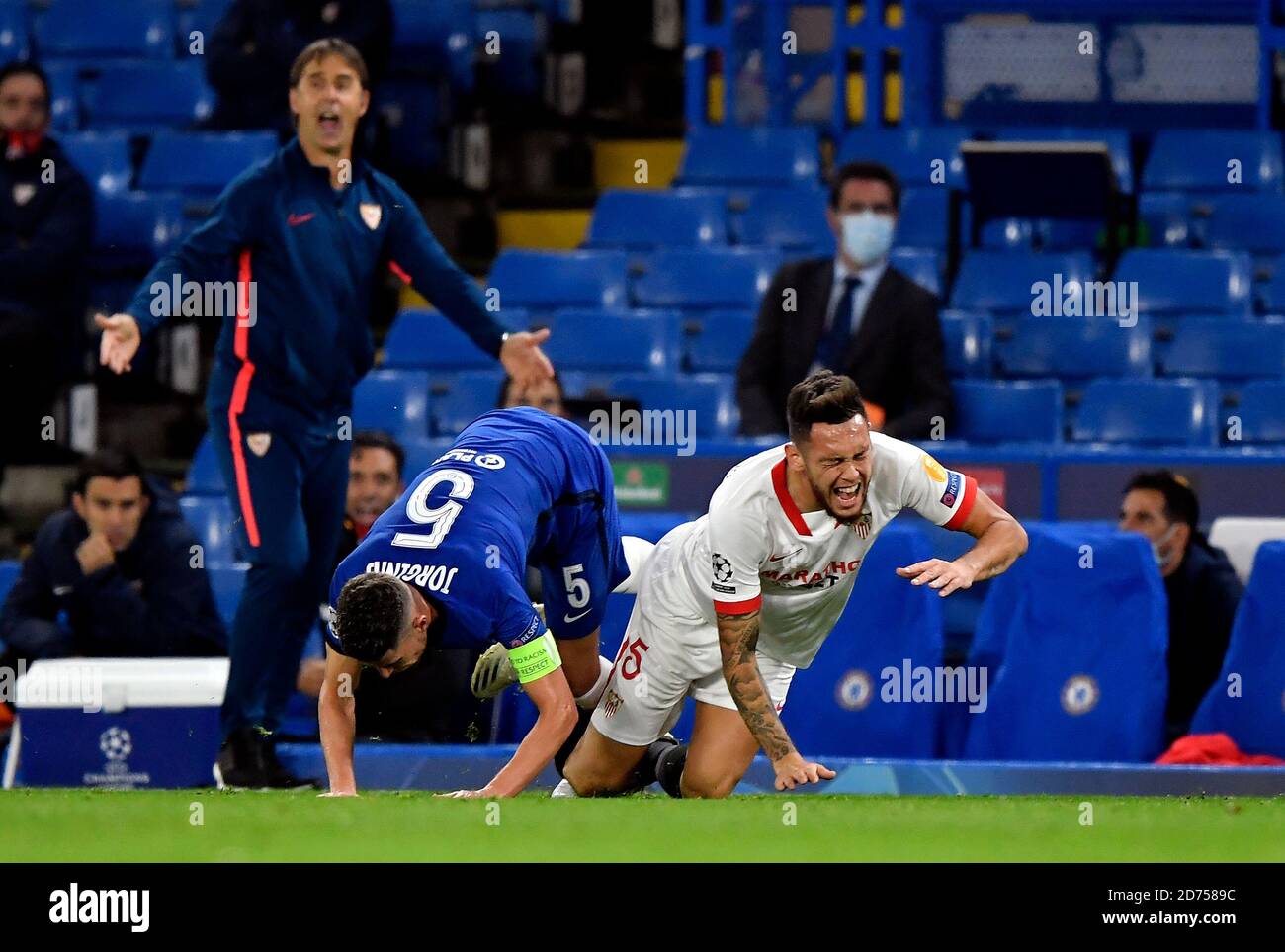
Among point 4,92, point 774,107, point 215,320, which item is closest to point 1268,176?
point 774,107

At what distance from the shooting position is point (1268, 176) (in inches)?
433

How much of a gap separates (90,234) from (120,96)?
6.79ft

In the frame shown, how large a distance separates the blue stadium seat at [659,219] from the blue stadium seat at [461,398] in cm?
137

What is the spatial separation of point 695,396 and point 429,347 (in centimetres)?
153

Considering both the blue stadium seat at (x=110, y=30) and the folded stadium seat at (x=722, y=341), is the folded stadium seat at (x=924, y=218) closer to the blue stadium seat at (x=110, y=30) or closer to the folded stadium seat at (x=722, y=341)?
the folded stadium seat at (x=722, y=341)

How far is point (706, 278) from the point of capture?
35.0ft

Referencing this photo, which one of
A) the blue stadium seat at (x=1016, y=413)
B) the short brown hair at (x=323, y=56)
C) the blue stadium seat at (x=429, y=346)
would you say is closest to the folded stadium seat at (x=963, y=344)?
the blue stadium seat at (x=1016, y=413)

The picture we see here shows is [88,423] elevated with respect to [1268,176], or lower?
lower

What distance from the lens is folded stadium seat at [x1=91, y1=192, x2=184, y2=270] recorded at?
11125 millimetres

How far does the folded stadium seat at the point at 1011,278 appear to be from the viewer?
405 inches

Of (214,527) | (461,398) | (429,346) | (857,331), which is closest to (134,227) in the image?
(429,346)

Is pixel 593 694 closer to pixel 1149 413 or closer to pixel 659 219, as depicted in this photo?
pixel 1149 413

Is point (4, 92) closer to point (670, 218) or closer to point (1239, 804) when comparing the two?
point (670, 218)

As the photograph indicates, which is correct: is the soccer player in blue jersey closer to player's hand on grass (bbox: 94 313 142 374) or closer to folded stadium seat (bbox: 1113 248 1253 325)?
player's hand on grass (bbox: 94 313 142 374)
